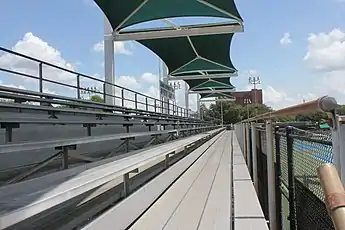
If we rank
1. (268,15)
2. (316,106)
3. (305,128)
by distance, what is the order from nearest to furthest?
(316,106) → (305,128) → (268,15)

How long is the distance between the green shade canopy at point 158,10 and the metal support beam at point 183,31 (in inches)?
22.3

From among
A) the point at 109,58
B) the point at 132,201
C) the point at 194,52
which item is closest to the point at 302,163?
the point at 132,201

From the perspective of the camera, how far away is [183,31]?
14.3 metres

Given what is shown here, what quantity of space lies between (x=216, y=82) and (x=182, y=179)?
26198 mm

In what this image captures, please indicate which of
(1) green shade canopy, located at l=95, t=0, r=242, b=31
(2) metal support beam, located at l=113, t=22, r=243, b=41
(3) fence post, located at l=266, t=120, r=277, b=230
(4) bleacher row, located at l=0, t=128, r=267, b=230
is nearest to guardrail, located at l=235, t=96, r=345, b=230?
(3) fence post, located at l=266, t=120, r=277, b=230

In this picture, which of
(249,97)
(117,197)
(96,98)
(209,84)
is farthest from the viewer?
(249,97)

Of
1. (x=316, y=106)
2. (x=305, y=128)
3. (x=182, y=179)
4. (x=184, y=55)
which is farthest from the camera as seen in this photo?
(x=184, y=55)

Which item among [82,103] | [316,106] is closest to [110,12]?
[82,103]

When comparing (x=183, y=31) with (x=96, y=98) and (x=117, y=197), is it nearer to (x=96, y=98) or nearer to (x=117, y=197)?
(x=96, y=98)

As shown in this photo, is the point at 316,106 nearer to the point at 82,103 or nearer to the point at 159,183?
the point at 159,183

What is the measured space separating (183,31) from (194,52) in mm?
4581

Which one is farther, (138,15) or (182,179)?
(138,15)

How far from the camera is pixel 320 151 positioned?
1793 millimetres

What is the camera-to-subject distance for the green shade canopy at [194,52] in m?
16.4
